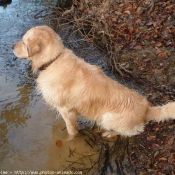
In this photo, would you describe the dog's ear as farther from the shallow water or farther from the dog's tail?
the dog's tail

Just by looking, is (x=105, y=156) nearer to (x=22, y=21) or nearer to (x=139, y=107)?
(x=139, y=107)

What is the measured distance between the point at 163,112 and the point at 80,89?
155 cm

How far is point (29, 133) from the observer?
16.4 feet

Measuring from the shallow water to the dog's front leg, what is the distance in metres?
0.21

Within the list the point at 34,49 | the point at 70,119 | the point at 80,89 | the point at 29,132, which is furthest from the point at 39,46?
the point at 29,132

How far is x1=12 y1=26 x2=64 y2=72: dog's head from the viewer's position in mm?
3922

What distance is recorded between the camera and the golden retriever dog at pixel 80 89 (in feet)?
13.4

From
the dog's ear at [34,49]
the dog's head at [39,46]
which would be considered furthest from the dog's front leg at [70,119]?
the dog's ear at [34,49]

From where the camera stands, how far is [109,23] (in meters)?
8.27

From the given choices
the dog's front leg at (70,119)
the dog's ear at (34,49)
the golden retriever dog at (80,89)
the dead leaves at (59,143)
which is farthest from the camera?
the dead leaves at (59,143)

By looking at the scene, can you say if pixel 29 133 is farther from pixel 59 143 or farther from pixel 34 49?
pixel 34 49

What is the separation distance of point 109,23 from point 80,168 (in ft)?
18.0

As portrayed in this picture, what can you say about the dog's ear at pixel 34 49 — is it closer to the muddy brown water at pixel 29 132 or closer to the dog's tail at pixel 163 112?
the muddy brown water at pixel 29 132

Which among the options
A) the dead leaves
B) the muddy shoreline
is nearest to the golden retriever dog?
the muddy shoreline
